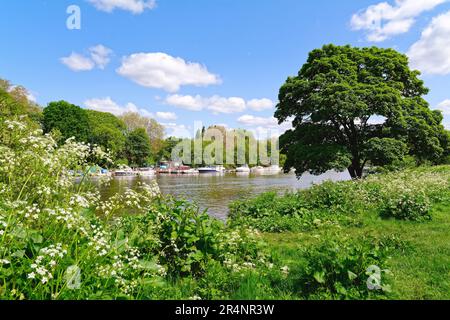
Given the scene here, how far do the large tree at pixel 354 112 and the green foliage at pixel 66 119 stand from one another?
50571mm

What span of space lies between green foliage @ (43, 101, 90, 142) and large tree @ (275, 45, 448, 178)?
1991 inches

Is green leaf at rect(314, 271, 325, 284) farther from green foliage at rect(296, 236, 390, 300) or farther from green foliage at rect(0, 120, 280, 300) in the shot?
green foliage at rect(0, 120, 280, 300)

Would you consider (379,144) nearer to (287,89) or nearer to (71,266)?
(287,89)

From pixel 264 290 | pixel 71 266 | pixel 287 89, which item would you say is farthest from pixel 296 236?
pixel 287 89

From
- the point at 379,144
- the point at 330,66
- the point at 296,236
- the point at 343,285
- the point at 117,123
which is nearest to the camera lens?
the point at 343,285

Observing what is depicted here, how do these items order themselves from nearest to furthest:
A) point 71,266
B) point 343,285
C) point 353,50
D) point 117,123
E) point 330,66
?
point 71,266 < point 343,285 < point 330,66 < point 353,50 < point 117,123

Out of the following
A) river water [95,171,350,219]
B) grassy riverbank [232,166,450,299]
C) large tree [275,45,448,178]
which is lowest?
river water [95,171,350,219]

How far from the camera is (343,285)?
4.30 m

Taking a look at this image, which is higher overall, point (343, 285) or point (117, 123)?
point (117, 123)

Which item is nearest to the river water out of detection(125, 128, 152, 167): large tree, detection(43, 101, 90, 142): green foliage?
detection(43, 101, 90, 142): green foliage

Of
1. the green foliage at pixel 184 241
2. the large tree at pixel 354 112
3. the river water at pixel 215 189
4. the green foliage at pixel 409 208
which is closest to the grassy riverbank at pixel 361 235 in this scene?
the green foliage at pixel 409 208

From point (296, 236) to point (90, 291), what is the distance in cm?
652

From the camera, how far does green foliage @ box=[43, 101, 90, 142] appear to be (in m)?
60.4

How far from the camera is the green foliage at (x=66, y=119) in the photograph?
198ft
